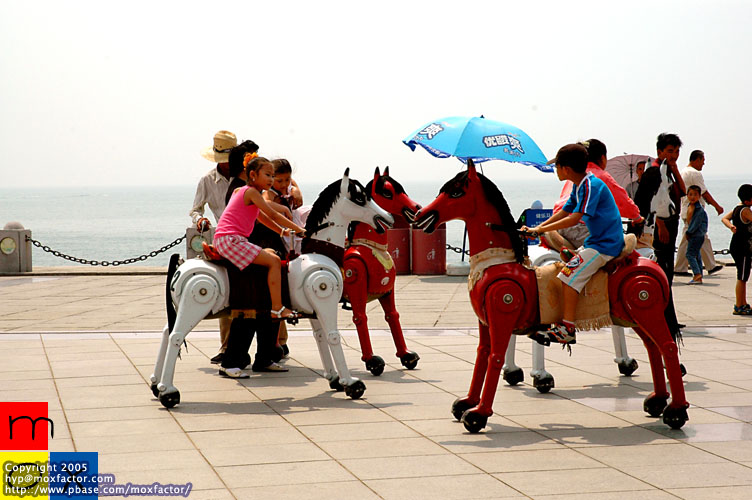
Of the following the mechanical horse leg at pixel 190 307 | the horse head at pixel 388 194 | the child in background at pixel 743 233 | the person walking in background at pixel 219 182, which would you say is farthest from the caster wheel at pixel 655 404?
the child in background at pixel 743 233

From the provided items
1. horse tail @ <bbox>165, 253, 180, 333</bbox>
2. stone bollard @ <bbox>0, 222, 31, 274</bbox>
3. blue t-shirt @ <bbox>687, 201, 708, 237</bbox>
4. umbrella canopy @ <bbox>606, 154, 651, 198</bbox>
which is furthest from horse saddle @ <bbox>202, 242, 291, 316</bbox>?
stone bollard @ <bbox>0, 222, 31, 274</bbox>

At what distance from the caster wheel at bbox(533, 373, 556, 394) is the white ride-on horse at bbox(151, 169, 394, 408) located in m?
1.43

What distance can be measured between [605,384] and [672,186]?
230cm

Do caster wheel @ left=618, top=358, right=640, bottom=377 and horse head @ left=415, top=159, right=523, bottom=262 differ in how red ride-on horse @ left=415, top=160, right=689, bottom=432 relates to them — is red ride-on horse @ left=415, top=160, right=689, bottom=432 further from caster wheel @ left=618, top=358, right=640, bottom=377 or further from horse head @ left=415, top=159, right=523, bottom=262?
caster wheel @ left=618, top=358, right=640, bottom=377

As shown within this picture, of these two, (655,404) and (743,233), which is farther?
(743,233)

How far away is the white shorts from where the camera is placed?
22.0 ft

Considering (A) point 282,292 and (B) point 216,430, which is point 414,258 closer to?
(A) point 282,292

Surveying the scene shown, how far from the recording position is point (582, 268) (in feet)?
22.0

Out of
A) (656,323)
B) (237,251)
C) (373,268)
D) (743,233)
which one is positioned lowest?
(656,323)

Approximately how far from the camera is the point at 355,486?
5.31 m

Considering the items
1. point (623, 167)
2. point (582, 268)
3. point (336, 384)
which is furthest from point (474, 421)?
point (623, 167)

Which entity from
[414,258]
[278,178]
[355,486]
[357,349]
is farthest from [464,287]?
[355,486]

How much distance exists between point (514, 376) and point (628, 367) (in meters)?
1.13

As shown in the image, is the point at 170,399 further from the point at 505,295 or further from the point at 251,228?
the point at 505,295
